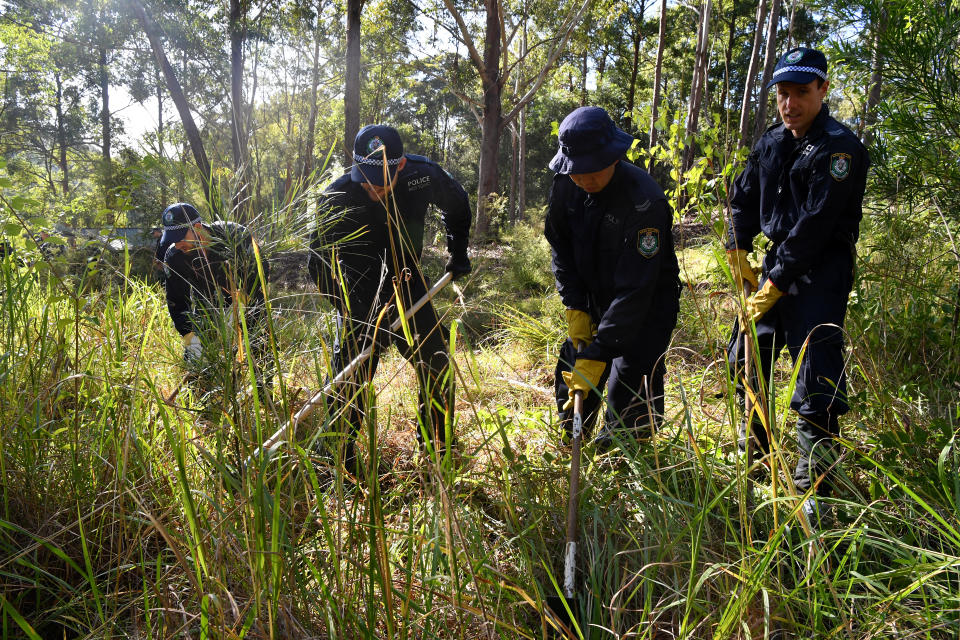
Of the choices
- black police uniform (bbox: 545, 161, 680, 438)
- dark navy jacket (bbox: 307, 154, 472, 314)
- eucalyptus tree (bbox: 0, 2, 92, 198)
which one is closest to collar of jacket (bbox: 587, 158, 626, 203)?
black police uniform (bbox: 545, 161, 680, 438)

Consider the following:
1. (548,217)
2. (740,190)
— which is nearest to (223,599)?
(548,217)

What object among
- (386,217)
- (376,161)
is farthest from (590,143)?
(386,217)

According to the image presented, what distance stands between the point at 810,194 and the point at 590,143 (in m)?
0.92

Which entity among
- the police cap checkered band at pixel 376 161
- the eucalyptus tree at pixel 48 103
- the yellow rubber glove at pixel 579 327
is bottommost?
the yellow rubber glove at pixel 579 327

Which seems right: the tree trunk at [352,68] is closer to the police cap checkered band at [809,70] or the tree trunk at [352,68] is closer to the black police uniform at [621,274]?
the black police uniform at [621,274]

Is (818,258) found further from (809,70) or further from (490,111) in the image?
(490,111)

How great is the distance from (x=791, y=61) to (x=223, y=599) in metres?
2.71

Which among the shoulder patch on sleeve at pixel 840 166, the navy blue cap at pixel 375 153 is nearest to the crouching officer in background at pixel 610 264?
the shoulder patch on sleeve at pixel 840 166

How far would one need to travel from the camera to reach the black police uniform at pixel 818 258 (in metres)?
2.12

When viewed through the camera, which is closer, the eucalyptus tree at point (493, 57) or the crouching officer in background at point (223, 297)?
the crouching officer in background at point (223, 297)

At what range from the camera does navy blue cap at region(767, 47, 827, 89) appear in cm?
219

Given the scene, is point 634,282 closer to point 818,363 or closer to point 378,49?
point 818,363

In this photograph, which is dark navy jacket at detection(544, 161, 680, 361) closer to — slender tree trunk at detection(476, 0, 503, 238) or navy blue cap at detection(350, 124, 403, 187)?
navy blue cap at detection(350, 124, 403, 187)

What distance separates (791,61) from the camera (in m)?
2.26
